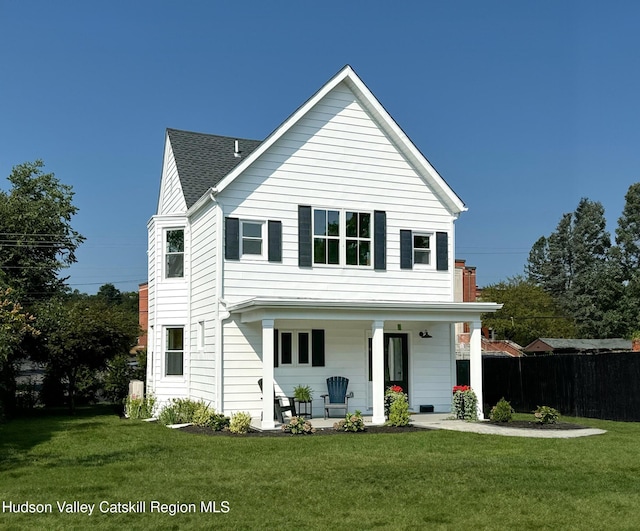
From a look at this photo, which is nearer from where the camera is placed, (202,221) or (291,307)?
(291,307)

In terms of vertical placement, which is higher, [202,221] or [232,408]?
[202,221]

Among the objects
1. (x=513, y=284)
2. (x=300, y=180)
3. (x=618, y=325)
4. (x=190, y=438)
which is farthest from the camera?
(x=513, y=284)

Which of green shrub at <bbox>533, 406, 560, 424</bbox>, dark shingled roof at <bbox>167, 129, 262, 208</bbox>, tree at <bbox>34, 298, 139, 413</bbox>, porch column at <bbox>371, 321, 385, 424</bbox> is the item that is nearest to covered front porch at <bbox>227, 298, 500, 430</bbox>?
porch column at <bbox>371, 321, 385, 424</bbox>

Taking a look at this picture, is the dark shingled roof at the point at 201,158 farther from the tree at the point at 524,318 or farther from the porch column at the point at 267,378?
the tree at the point at 524,318

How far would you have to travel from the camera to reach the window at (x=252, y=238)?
18.4 metres

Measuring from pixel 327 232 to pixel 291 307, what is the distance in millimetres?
3485

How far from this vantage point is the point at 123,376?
25016 mm

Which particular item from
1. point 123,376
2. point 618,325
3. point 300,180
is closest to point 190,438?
point 300,180

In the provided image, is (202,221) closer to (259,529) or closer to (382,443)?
(382,443)

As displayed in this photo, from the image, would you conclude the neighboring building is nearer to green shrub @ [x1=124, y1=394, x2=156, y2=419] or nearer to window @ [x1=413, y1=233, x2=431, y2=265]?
window @ [x1=413, y1=233, x2=431, y2=265]

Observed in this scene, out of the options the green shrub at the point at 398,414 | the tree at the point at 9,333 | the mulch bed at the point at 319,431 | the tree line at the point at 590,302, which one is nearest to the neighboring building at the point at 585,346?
the tree line at the point at 590,302

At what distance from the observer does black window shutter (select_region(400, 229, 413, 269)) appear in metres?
20.0

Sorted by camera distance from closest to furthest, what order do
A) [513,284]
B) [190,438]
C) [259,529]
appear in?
[259,529], [190,438], [513,284]

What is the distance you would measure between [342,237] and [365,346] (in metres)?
2.99
